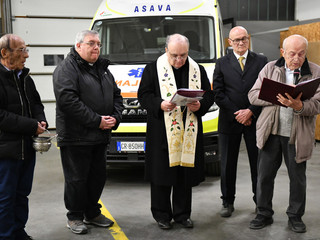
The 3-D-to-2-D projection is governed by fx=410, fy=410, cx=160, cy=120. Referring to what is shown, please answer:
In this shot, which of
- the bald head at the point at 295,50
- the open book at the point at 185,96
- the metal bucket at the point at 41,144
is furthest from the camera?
the bald head at the point at 295,50

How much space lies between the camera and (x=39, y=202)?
4789 mm

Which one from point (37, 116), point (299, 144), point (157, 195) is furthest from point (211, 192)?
point (37, 116)

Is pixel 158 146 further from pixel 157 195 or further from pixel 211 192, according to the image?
pixel 211 192

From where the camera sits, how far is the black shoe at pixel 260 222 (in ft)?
12.7

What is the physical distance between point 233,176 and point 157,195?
33.8 inches

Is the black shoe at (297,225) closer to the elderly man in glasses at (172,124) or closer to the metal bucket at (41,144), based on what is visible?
the elderly man in glasses at (172,124)

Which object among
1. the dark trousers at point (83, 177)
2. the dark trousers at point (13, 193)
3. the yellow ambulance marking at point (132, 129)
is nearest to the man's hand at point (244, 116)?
the dark trousers at point (83, 177)

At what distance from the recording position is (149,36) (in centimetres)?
562

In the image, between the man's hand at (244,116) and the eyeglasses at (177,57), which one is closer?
the eyeglasses at (177,57)

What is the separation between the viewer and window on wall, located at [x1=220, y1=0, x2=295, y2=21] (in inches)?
478

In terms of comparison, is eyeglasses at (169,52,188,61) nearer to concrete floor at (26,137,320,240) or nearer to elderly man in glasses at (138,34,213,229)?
elderly man in glasses at (138,34,213,229)

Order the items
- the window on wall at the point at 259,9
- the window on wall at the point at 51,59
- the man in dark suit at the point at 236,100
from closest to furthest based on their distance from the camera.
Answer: the man in dark suit at the point at 236,100, the window on wall at the point at 51,59, the window on wall at the point at 259,9

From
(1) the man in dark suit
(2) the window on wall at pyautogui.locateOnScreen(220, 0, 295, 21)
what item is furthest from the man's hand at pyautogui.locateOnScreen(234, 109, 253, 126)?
(2) the window on wall at pyautogui.locateOnScreen(220, 0, 295, 21)

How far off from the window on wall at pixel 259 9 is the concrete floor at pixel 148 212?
7158 millimetres
